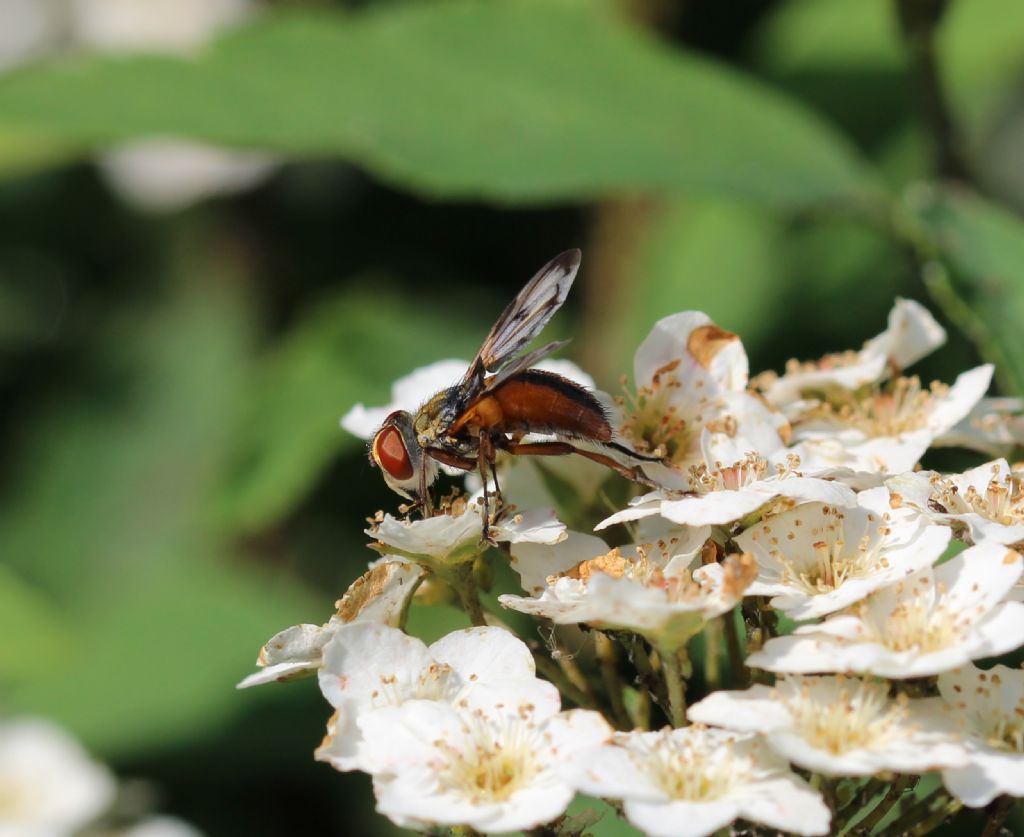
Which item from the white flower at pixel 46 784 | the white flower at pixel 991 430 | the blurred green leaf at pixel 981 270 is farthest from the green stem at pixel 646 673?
the white flower at pixel 46 784

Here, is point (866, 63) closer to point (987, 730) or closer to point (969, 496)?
point (969, 496)

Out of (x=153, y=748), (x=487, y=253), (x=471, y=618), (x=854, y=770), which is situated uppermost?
(x=487, y=253)

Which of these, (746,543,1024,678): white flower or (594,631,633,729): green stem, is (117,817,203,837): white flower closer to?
(594,631,633,729): green stem

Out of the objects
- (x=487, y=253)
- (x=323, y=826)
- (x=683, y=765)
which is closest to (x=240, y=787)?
(x=323, y=826)

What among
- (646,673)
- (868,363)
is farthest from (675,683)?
(868,363)

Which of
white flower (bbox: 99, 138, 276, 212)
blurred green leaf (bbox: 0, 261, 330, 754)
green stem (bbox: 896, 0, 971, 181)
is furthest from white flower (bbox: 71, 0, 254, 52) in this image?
green stem (bbox: 896, 0, 971, 181)

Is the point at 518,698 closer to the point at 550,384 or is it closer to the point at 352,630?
the point at 352,630
